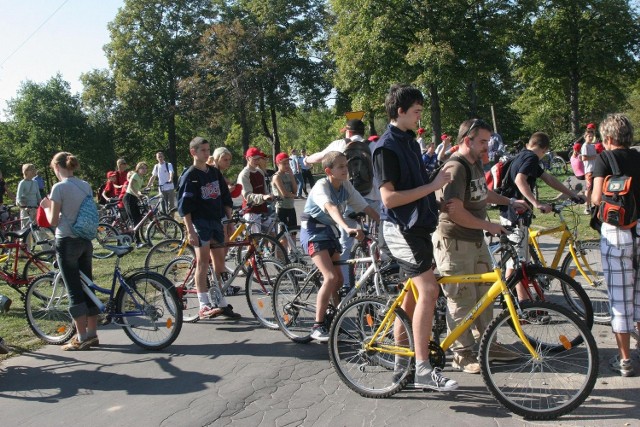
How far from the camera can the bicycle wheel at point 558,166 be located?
27.3m

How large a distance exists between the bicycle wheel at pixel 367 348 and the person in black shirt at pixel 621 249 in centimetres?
159

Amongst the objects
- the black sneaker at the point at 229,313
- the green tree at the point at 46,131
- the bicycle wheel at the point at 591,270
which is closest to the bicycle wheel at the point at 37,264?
the black sneaker at the point at 229,313

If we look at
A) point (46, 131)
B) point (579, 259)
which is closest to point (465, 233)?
point (579, 259)

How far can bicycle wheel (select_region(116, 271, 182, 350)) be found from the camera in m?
5.49

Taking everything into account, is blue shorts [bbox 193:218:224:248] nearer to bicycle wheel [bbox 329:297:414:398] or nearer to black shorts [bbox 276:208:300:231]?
black shorts [bbox 276:208:300:231]

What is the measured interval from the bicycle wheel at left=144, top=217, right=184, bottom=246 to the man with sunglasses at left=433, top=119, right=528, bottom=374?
8.36 m

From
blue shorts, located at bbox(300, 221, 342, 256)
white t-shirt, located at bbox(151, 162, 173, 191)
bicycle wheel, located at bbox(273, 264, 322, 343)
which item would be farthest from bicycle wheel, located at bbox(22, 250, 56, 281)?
white t-shirt, located at bbox(151, 162, 173, 191)

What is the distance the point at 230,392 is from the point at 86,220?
2320mm

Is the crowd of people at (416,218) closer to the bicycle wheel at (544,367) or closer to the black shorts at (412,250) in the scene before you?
the black shorts at (412,250)

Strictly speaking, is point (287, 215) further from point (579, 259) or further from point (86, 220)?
point (579, 259)

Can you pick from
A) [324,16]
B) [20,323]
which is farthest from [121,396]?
[324,16]

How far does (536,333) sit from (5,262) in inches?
268

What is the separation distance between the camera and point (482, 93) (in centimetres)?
3428

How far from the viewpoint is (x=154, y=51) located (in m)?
43.2
